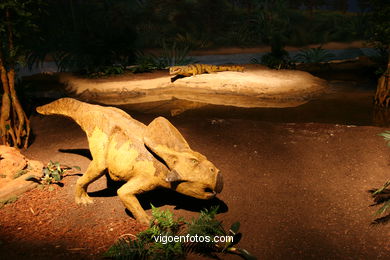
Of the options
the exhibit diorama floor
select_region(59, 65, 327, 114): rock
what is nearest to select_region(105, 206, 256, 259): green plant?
the exhibit diorama floor

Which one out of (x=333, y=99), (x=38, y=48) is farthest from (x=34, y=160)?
(x=38, y=48)

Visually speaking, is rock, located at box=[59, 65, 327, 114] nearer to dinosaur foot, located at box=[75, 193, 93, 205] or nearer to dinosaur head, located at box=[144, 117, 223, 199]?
dinosaur foot, located at box=[75, 193, 93, 205]

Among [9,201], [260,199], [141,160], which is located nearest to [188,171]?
[141,160]

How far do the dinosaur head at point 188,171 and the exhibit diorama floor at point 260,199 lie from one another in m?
0.52

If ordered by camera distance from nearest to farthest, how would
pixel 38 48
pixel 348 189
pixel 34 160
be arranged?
pixel 348 189 → pixel 34 160 → pixel 38 48

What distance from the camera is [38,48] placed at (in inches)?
539

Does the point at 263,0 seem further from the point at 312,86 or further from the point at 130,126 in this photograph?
the point at 130,126

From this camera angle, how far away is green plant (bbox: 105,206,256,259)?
263 cm

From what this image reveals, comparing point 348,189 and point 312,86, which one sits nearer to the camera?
point 348,189

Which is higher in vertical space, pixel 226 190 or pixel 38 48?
pixel 38 48

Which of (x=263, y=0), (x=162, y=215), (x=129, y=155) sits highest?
(x=263, y=0)

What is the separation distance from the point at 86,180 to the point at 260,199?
1823 millimetres

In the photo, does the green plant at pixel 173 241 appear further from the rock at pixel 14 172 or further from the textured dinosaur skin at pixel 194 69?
the textured dinosaur skin at pixel 194 69

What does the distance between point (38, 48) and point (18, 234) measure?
12.5m
